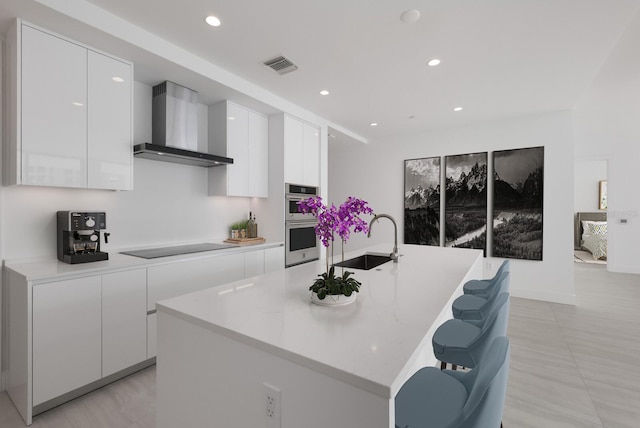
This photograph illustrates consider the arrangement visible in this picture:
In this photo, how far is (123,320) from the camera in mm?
2230

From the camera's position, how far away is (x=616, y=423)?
185 cm

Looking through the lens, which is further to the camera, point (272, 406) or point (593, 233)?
point (593, 233)

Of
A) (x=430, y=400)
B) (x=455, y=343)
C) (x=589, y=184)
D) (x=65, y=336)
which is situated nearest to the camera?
(x=430, y=400)

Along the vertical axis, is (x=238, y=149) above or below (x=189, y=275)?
above

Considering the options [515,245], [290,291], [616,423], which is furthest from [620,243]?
[290,291]

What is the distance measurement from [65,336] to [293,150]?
114 inches

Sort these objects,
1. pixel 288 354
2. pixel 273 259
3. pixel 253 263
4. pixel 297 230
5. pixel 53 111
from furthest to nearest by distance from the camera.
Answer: pixel 297 230 < pixel 273 259 < pixel 253 263 < pixel 53 111 < pixel 288 354

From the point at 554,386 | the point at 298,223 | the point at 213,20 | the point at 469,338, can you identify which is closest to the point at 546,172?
the point at 554,386

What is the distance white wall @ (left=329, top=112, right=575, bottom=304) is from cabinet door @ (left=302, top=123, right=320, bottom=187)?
70.3 inches

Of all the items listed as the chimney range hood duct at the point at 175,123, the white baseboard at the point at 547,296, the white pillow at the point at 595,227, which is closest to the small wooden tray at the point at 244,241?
the chimney range hood duct at the point at 175,123

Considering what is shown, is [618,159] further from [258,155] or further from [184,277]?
[184,277]

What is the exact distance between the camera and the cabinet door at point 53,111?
1.96 m

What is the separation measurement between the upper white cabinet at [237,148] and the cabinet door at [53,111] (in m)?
1.34

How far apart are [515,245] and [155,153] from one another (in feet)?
15.9
